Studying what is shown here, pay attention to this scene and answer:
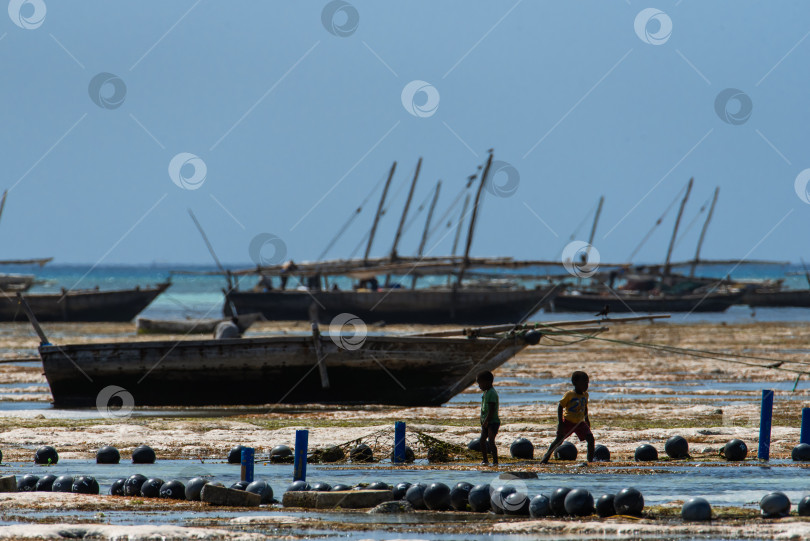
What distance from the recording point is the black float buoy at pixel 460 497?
11.2m

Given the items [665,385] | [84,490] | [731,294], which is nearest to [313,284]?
[731,294]

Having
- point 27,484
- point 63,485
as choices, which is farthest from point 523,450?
point 27,484

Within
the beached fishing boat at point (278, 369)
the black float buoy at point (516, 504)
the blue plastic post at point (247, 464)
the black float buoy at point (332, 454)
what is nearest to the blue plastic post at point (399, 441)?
the black float buoy at point (332, 454)

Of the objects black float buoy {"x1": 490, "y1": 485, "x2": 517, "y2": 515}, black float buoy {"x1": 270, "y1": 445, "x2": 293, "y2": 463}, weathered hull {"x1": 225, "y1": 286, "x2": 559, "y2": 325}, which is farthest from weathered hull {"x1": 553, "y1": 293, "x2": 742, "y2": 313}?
black float buoy {"x1": 490, "y1": 485, "x2": 517, "y2": 515}

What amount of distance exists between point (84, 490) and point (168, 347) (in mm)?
10113

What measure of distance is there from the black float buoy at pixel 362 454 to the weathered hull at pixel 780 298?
7295 centimetres

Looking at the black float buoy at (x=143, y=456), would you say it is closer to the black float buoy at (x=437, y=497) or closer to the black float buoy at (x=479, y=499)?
the black float buoy at (x=437, y=497)

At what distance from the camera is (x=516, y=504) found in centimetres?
1079

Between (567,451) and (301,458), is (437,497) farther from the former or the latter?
(567,451)

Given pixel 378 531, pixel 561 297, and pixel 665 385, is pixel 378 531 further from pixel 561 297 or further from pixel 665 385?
pixel 561 297

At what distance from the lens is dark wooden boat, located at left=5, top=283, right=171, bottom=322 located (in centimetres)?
6644

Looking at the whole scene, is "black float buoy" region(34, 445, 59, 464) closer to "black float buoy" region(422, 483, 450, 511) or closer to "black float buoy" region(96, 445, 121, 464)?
"black float buoy" region(96, 445, 121, 464)

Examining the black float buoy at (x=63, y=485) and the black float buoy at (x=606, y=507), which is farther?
the black float buoy at (x=63, y=485)

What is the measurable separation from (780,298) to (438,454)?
246 feet
